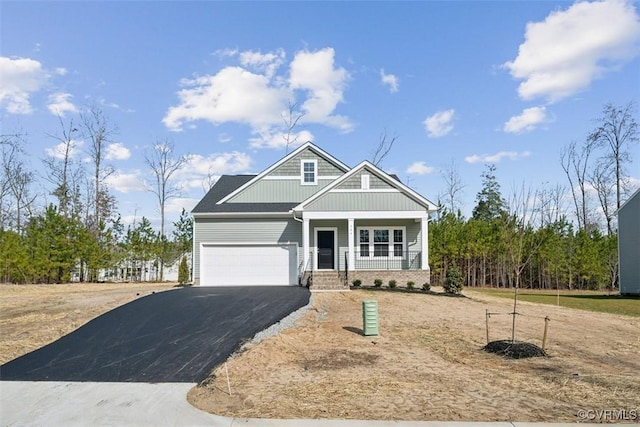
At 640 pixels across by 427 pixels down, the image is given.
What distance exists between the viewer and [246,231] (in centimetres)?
2097

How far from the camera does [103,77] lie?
1870 cm

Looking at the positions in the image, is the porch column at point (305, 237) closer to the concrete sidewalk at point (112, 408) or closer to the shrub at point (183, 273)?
the shrub at point (183, 273)

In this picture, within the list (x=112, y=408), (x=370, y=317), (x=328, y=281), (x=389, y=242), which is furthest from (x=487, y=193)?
(x=112, y=408)

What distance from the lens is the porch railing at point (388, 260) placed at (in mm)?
20297

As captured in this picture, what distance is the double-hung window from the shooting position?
808 inches

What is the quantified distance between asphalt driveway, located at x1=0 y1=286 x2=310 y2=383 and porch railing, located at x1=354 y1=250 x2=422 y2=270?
6497mm

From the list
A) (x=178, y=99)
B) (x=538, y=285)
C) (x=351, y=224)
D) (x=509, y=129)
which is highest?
(x=178, y=99)

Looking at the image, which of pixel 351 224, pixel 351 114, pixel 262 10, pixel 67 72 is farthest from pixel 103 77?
pixel 351 114

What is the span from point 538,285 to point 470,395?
28.8 m

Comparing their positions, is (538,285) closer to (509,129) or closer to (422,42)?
(509,129)

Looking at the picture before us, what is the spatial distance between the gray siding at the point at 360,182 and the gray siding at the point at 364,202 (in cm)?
33

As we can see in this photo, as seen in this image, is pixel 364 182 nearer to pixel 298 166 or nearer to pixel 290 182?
pixel 298 166

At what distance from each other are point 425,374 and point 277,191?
16360 millimetres

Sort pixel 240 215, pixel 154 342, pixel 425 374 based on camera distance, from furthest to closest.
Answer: pixel 240 215, pixel 154 342, pixel 425 374
